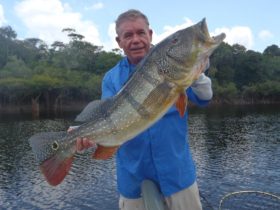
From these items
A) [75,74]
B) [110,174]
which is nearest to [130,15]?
[110,174]

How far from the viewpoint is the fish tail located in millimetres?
4441

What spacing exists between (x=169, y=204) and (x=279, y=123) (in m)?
50.4

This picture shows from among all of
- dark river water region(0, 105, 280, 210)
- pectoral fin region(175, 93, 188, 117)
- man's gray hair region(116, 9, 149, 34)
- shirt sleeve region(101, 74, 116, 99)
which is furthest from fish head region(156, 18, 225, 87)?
dark river water region(0, 105, 280, 210)

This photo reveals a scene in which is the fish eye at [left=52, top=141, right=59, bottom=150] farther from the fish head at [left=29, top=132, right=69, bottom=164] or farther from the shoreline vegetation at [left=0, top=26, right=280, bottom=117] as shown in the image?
the shoreline vegetation at [left=0, top=26, right=280, bottom=117]

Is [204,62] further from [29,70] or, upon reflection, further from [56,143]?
[29,70]

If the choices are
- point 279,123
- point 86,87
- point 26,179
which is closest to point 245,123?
point 279,123

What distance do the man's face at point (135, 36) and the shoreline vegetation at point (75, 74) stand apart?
83085 mm

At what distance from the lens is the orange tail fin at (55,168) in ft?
14.6

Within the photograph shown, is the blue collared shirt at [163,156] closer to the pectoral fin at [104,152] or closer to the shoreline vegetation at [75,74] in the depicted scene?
the pectoral fin at [104,152]

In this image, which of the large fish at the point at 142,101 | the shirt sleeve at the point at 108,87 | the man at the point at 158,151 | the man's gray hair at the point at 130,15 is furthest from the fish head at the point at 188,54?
the shirt sleeve at the point at 108,87

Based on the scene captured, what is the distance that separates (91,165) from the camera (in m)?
28.6

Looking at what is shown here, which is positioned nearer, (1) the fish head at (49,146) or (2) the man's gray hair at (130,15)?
(1) the fish head at (49,146)

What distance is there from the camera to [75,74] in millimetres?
101000

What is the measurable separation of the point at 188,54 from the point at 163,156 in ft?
4.46
